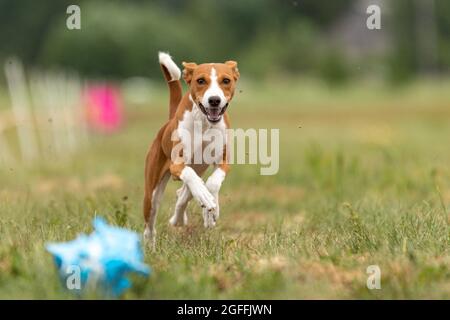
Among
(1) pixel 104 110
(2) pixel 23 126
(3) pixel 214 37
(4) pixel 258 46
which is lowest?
(2) pixel 23 126

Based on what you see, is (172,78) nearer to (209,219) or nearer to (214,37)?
(209,219)

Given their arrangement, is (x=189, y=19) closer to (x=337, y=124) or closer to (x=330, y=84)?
(x=330, y=84)

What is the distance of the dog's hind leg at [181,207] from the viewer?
25.6ft

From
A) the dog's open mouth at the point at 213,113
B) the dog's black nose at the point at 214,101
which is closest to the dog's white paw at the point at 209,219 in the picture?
the dog's open mouth at the point at 213,113

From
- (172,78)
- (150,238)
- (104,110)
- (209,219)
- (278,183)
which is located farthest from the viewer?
(104,110)

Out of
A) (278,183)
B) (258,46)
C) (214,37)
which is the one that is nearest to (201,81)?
(278,183)

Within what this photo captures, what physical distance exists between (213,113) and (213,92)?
163mm

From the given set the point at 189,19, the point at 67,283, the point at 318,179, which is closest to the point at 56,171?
the point at 318,179

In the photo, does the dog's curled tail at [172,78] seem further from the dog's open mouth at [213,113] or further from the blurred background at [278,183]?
the dog's open mouth at [213,113]

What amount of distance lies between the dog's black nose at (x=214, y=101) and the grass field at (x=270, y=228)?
0.96m

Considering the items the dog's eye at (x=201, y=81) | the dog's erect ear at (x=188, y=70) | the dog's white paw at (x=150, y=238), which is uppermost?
the dog's erect ear at (x=188, y=70)

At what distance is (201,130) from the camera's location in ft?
24.2

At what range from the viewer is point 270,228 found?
28.1 feet

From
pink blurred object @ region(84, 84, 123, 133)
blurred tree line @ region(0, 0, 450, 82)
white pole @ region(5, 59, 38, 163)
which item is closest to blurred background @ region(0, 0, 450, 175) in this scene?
blurred tree line @ region(0, 0, 450, 82)
